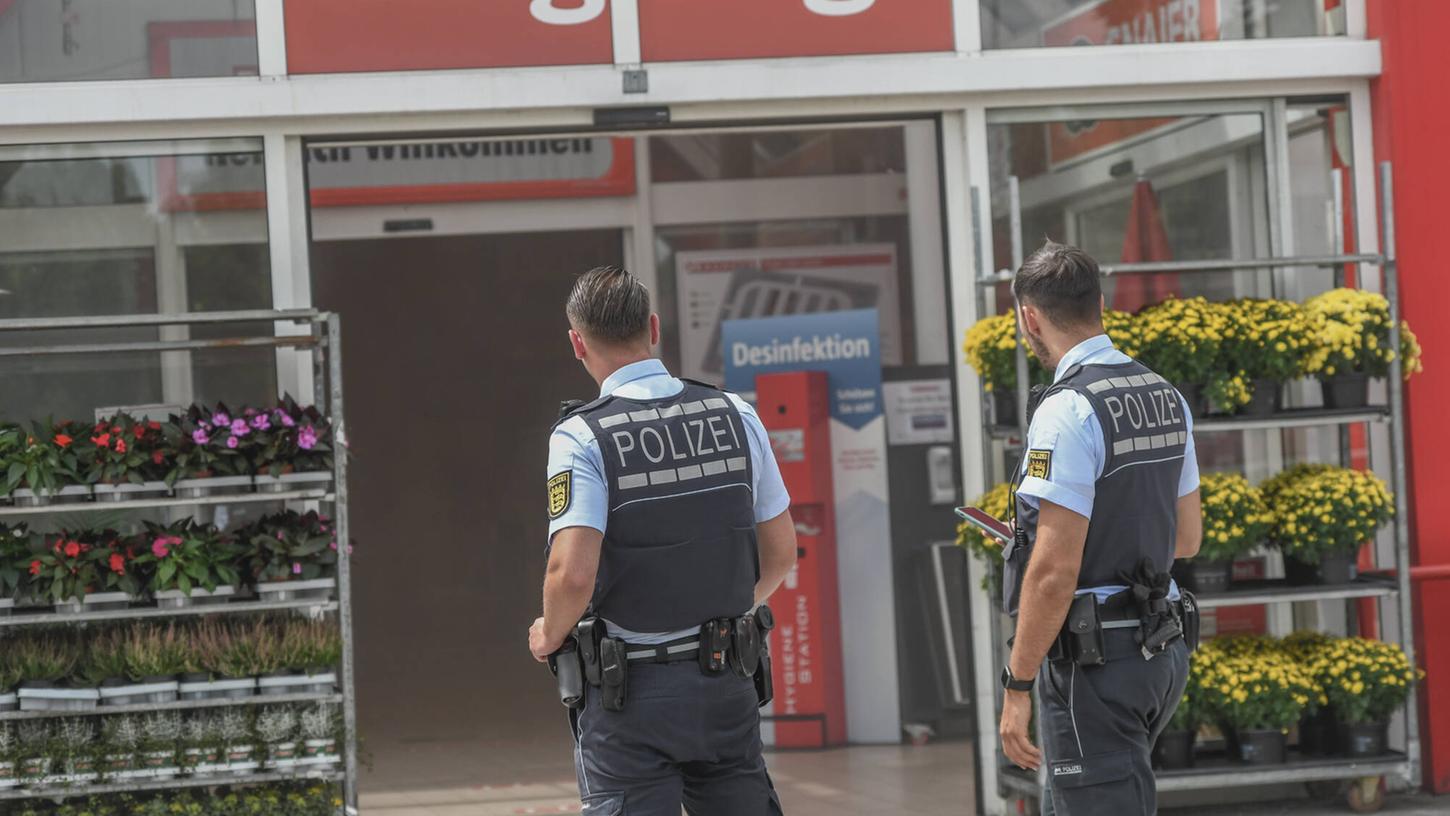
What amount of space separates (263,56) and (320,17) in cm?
24

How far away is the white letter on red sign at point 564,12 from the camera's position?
5.43m

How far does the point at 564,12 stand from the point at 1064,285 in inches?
107

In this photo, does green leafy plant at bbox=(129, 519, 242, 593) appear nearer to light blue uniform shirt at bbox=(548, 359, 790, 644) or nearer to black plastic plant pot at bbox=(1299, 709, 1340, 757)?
light blue uniform shirt at bbox=(548, 359, 790, 644)

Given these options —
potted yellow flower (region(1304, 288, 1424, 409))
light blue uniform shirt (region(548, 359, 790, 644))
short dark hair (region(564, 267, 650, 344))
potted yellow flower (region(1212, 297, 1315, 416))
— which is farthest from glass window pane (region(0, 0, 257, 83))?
potted yellow flower (region(1304, 288, 1424, 409))

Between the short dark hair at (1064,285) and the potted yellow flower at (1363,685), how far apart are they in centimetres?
255

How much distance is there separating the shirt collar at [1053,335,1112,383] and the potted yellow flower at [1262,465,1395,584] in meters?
2.23

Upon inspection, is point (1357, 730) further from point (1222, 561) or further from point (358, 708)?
point (358, 708)

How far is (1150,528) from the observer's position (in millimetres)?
3264

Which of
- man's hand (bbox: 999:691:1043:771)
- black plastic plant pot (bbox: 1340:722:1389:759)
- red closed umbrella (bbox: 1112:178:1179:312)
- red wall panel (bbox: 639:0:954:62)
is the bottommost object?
black plastic plant pot (bbox: 1340:722:1389:759)

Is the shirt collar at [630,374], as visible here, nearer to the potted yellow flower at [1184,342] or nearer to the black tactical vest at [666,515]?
the black tactical vest at [666,515]

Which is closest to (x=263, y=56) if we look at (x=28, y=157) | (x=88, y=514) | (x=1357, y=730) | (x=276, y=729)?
(x=28, y=157)

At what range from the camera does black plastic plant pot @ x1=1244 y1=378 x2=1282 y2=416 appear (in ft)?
17.3

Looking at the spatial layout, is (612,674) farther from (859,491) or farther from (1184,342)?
(859,491)

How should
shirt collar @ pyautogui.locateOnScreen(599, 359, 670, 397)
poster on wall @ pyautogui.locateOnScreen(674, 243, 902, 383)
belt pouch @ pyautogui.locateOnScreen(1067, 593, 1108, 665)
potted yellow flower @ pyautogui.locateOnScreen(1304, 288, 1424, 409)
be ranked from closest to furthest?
shirt collar @ pyautogui.locateOnScreen(599, 359, 670, 397), belt pouch @ pyautogui.locateOnScreen(1067, 593, 1108, 665), potted yellow flower @ pyautogui.locateOnScreen(1304, 288, 1424, 409), poster on wall @ pyautogui.locateOnScreen(674, 243, 902, 383)
